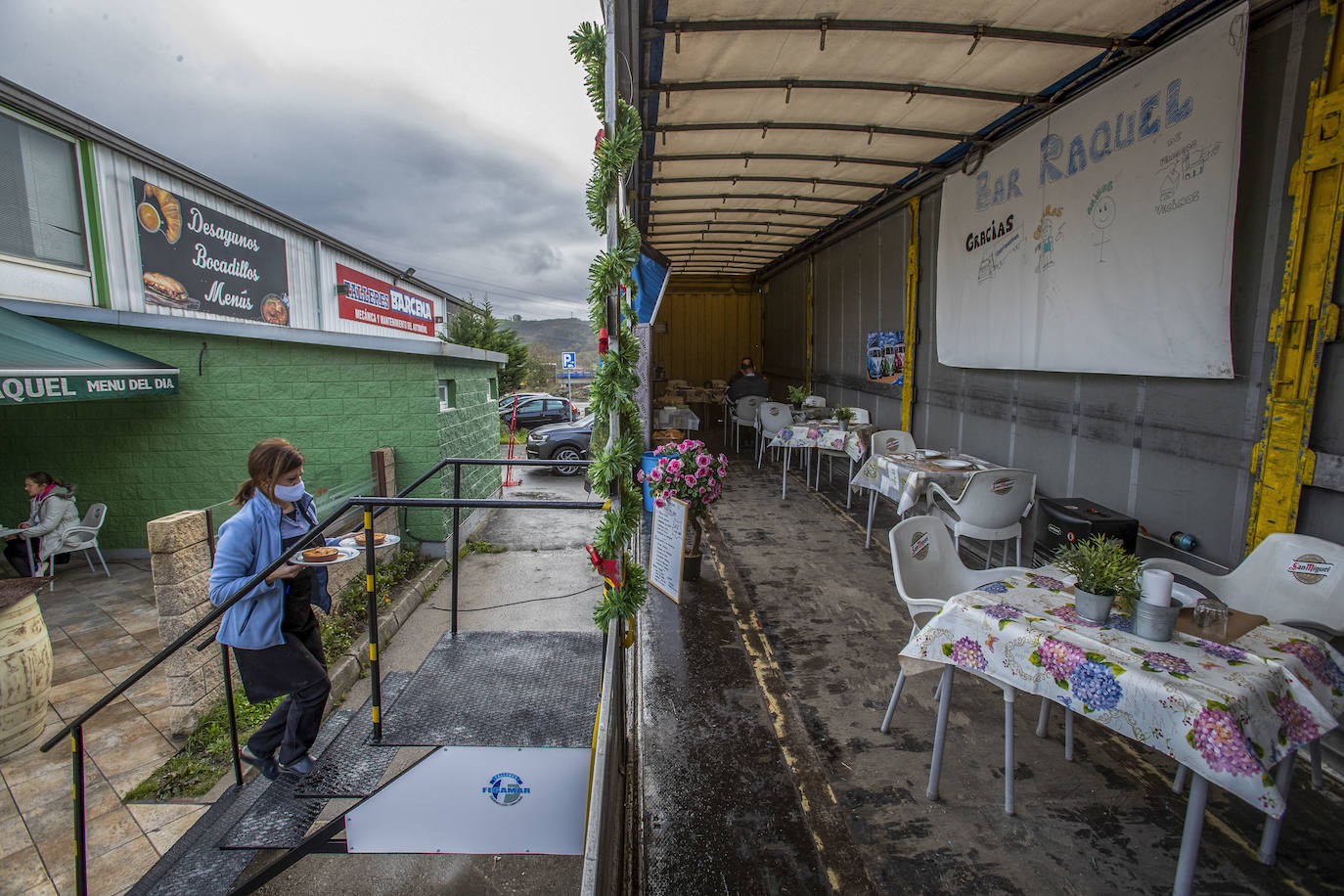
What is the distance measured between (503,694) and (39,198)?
347 inches

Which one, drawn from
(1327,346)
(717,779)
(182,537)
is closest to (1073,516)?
(1327,346)

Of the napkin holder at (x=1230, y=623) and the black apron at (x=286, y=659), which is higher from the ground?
the napkin holder at (x=1230, y=623)

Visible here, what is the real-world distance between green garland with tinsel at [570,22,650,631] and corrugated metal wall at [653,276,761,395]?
13349 millimetres

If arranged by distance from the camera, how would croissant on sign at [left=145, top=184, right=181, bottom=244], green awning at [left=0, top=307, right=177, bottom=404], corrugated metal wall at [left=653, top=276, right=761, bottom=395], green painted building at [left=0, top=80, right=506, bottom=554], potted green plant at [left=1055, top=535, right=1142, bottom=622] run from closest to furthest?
potted green plant at [left=1055, top=535, right=1142, bottom=622], green awning at [left=0, top=307, right=177, bottom=404], green painted building at [left=0, top=80, right=506, bottom=554], croissant on sign at [left=145, top=184, right=181, bottom=244], corrugated metal wall at [left=653, top=276, right=761, bottom=395]

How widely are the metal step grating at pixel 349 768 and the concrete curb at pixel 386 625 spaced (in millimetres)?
763

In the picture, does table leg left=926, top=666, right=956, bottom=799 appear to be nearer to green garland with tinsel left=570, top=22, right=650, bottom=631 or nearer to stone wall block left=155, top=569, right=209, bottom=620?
green garland with tinsel left=570, top=22, right=650, bottom=631

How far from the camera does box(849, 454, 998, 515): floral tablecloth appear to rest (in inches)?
205

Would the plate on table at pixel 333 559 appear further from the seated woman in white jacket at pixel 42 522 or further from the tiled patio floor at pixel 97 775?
the seated woman in white jacket at pixel 42 522

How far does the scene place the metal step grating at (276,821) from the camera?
95.0 inches

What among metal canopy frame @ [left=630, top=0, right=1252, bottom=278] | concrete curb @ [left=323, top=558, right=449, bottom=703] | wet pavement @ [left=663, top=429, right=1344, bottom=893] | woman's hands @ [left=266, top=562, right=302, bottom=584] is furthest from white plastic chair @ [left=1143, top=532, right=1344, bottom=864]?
concrete curb @ [left=323, top=558, right=449, bottom=703]

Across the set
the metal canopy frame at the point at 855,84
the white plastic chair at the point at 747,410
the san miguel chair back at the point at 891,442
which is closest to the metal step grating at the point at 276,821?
the metal canopy frame at the point at 855,84

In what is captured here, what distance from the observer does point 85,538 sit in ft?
21.6

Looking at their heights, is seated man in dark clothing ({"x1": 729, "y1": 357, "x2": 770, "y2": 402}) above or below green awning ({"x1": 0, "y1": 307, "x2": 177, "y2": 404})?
below

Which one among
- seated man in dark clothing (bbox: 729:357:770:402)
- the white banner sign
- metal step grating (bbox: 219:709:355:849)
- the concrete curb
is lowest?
the concrete curb
